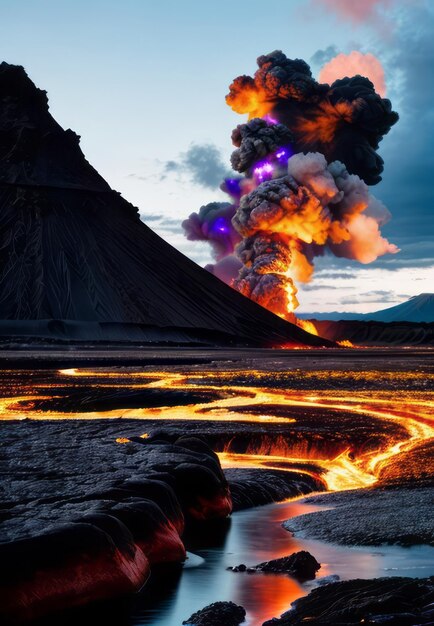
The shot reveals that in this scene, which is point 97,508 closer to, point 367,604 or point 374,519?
point 367,604

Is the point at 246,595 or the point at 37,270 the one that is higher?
the point at 37,270

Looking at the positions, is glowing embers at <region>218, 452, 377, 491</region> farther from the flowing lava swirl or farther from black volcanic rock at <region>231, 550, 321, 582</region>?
black volcanic rock at <region>231, 550, 321, 582</region>

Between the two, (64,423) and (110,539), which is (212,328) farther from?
(110,539)

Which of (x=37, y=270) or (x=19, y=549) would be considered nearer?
(x=19, y=549)

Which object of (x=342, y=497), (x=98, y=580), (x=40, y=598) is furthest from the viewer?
(x=342, y=497)

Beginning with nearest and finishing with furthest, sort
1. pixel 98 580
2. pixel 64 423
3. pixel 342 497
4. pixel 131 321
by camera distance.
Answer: pixel 98 580, pixel 342 497, pixel 64 423, pixel 131 321

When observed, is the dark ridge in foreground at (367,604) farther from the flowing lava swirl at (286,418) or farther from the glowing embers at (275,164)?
the glowing embers at (275,164)

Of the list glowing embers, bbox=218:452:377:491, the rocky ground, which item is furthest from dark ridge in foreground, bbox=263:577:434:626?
glowing embers, bbox=218:452:377:491

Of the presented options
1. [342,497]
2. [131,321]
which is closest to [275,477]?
[342,497]
